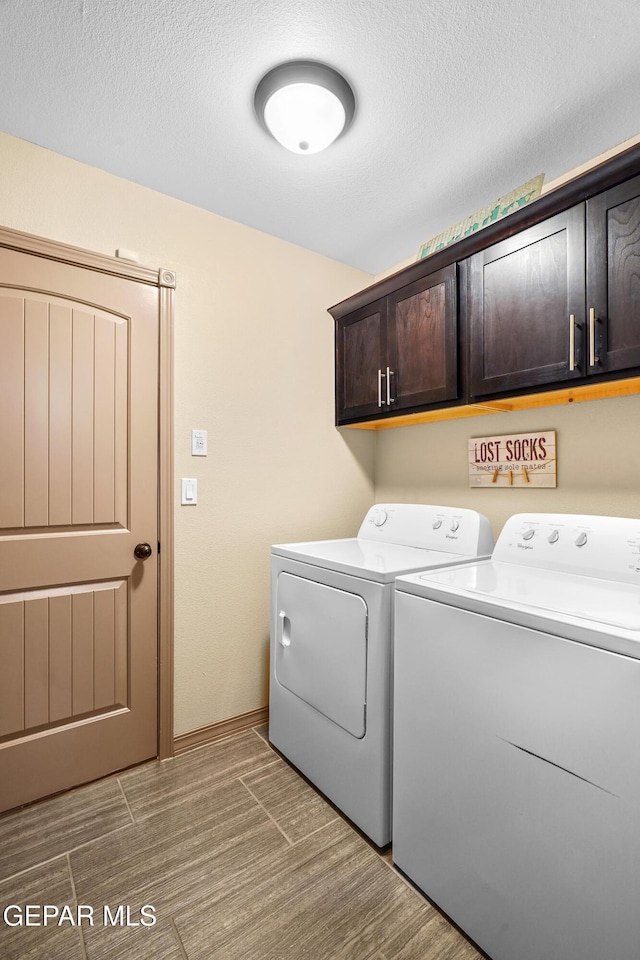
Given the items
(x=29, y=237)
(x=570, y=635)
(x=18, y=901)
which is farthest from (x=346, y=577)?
(x=29, y=237)

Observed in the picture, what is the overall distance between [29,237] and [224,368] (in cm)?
87

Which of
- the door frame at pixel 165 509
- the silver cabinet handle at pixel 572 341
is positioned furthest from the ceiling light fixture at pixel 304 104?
the silver cabinet handle at pixel 572 341

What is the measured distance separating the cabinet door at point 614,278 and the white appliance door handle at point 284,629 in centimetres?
146

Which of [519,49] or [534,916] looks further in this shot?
[519,49]

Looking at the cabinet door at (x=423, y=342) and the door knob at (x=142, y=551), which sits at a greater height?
the cabinet door at (x=423, y=342)

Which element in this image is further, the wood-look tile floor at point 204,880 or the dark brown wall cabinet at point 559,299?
the dark brown wall cabinet at point 559,299

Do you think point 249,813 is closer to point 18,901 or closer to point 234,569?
point 18,901

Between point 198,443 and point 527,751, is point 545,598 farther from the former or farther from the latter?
point 198,443

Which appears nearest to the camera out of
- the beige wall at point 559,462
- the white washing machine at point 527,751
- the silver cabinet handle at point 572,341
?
the white washing machine at point 527,751

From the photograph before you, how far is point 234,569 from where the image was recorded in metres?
2.27

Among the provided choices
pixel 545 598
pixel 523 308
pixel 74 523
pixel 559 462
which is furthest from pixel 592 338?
pixel 74 523

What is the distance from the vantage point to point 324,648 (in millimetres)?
1745

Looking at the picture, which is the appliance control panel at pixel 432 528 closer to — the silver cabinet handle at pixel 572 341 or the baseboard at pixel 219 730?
the silver cabinet handle at pixel 572 341

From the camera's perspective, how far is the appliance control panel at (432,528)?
1.95 metres
